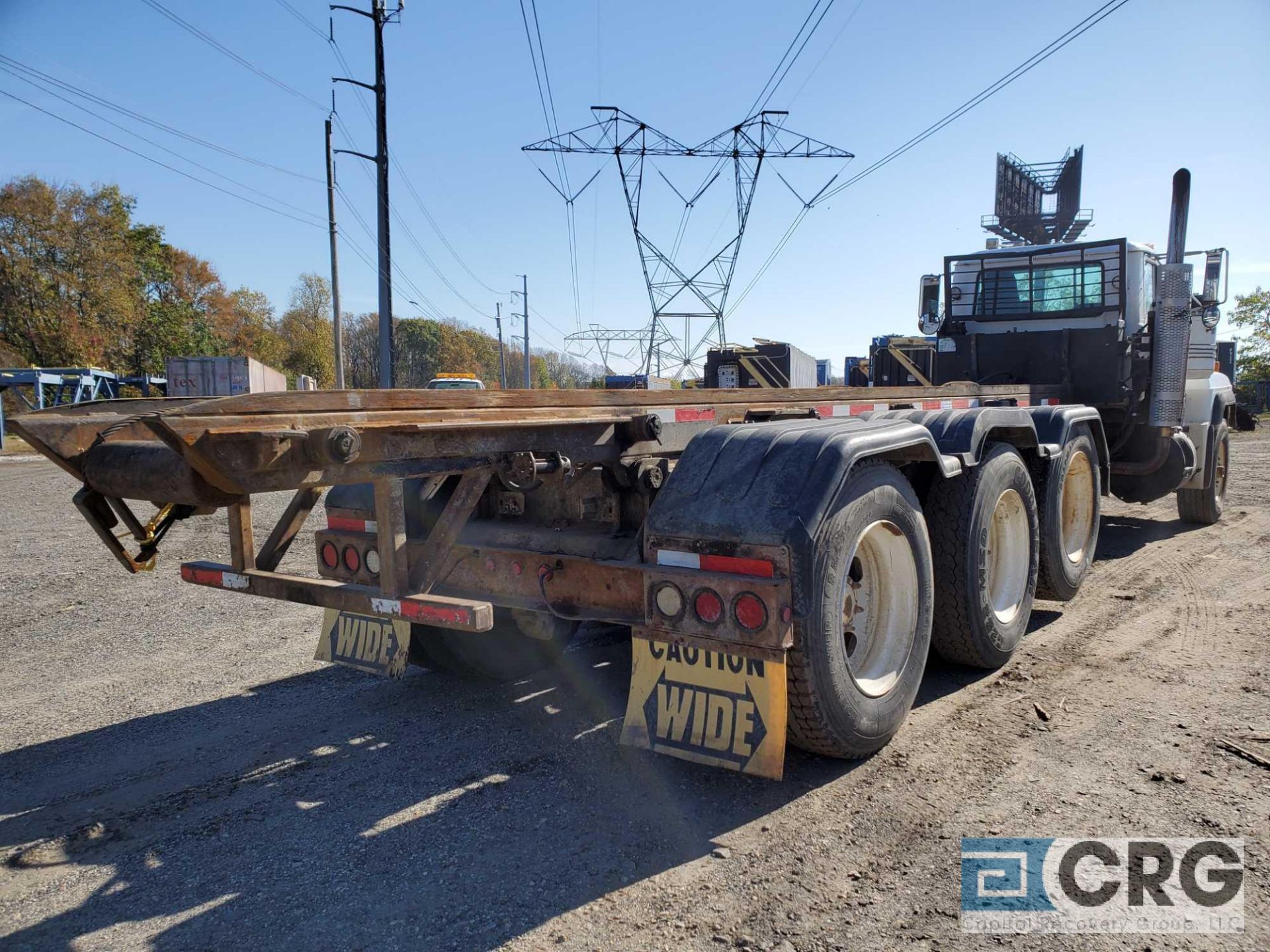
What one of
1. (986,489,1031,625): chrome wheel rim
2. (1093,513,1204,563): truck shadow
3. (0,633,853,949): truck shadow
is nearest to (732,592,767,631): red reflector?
(0,633,853,949): truck shadow

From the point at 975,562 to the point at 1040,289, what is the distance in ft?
16.5

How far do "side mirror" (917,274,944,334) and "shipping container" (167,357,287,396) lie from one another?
24.6 meters

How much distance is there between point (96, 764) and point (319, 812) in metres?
1.27

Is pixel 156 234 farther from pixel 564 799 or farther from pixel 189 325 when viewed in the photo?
pixel 564 799

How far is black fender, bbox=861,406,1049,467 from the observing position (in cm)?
430

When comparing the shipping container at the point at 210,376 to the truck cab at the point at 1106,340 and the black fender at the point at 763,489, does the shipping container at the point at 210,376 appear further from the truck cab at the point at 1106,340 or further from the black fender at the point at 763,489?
the black fender at the point at 763,489

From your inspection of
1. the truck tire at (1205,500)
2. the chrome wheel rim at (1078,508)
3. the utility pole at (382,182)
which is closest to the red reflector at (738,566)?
the chrome wheel rim at (1078,508)

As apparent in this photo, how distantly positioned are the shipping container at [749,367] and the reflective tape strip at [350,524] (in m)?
7.84

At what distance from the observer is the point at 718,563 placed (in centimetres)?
309

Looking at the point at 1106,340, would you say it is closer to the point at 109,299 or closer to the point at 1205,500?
the point at 1205,500

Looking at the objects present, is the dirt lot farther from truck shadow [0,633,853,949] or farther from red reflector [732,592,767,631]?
red reflector [732,592,767,631]

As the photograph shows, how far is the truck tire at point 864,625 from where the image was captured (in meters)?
3.12

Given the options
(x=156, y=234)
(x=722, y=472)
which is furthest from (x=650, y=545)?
(x=156, y=234)

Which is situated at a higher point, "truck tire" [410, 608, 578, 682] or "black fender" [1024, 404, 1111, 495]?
"black fender" [1024, 404, 1111, 495]
